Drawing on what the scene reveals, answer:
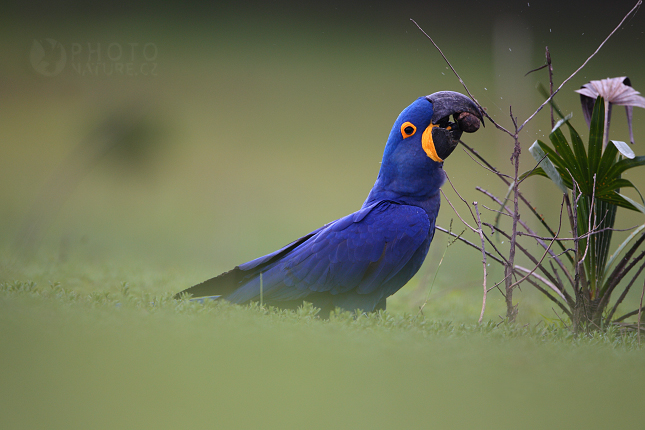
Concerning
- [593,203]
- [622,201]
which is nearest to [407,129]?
[593,203]

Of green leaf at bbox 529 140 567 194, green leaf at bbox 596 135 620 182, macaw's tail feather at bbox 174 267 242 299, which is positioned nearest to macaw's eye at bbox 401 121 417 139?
green leaf at bbox 529 140 567 194

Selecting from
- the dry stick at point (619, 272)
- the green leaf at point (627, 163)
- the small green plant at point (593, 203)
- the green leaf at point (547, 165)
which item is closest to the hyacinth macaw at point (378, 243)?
the green leaf at point (547, 165)

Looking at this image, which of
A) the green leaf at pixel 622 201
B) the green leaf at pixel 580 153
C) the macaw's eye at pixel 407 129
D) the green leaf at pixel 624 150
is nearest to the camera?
the green leaf at pixel 624 150

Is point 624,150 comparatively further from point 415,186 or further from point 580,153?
point 415,186

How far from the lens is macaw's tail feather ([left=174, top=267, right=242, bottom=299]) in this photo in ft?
7.47

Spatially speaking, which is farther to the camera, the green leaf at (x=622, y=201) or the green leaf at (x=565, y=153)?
the green leaf at (x=565, y=153)

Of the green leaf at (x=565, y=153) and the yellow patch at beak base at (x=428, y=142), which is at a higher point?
the yellow patch at beak base at (x=428, y=142)

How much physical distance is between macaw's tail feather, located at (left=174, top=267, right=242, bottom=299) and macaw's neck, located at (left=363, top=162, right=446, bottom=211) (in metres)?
0.79

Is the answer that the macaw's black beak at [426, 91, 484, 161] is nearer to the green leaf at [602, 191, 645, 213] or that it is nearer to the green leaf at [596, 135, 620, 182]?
the green leaf at [596, 135, 620, 182]

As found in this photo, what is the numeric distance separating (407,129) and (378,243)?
0.58 metres

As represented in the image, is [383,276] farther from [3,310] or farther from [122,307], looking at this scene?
[3,310]

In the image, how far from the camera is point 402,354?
1408 millimetres

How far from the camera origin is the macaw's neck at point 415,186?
2.36 m

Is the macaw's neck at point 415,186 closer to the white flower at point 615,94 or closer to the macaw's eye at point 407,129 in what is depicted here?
the macaw's eye at point 407,129
